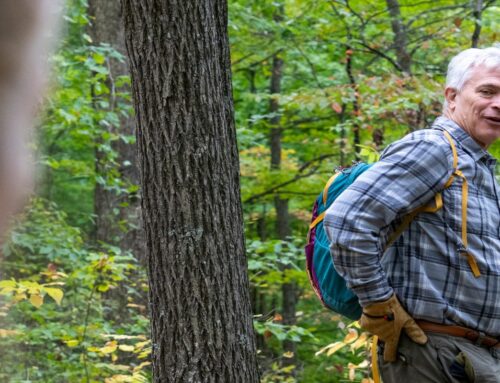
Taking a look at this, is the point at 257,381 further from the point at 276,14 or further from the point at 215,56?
the point at 276,14

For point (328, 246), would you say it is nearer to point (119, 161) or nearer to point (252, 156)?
point (119, 161)

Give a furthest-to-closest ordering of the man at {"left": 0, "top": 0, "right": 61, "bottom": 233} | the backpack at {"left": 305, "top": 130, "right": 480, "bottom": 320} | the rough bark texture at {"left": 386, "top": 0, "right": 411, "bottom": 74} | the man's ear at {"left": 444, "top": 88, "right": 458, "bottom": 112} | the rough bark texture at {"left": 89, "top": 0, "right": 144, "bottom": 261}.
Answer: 1. the rough bark texture at {"left": 89, "top": 0, "right": 144, "bottom": 261}
2. the rough bark texture at {"left": 386, "top": 0, "right": 411, "bottom": 74}
3. the man's ear at {"left": 444, "top": 88, "right": 458, "bottom": 112}
4. the backpack at {"left": 305, "top": 130, "right": 480, "bottom": 320}
5. the man at {"left": 0, "top": 0, "right": 61, "bottom": 233}

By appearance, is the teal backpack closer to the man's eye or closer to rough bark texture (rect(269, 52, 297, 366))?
the man's eye

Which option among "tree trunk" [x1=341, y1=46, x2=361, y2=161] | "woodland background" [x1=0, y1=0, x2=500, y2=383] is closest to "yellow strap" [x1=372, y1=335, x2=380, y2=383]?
"woodland background" [x1=0, y1=0, x2=500, y2=383]

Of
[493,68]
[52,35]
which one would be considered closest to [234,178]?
[493,68]

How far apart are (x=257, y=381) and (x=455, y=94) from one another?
156cm

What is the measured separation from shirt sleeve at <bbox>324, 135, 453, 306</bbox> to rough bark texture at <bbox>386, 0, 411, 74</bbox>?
598cm

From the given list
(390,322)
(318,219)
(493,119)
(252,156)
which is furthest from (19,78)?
(252,156)

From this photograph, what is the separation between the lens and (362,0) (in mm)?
9461

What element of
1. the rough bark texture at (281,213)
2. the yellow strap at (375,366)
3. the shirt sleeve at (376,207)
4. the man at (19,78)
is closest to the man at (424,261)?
the shirt sleeve at (376,207)

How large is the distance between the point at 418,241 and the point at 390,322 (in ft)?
1.05

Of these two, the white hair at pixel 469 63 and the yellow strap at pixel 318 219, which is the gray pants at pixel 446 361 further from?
the white hair at pixel 469 63

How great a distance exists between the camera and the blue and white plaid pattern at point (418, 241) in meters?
2.68

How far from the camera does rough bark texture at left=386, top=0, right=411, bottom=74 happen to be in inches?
338
